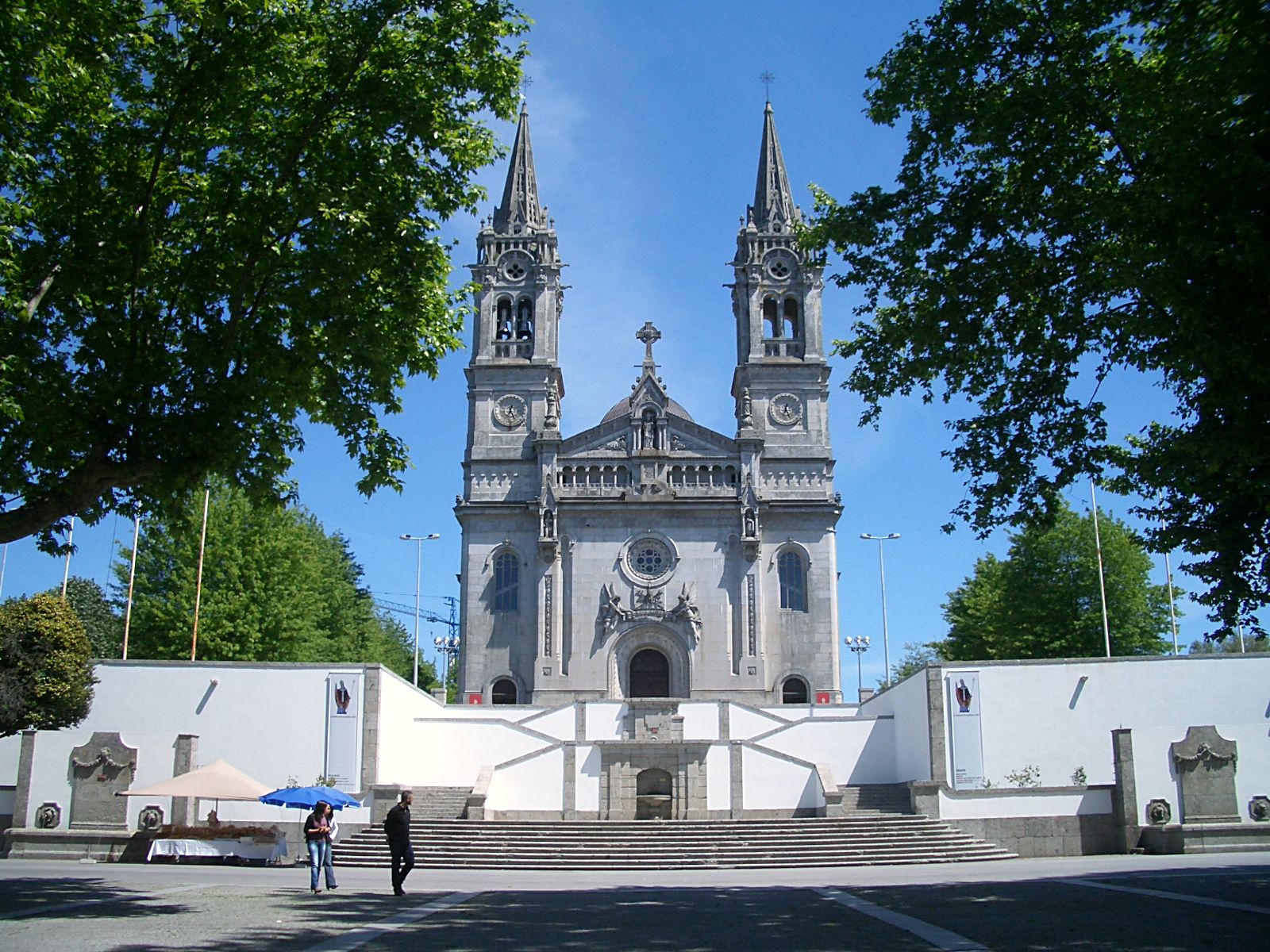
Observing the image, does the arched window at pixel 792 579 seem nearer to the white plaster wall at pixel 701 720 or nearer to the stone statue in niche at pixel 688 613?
the stone statue in niche at pixel 688 613

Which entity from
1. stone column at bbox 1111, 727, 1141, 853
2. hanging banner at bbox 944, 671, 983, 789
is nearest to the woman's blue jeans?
hanging banner at bbox 944, 671, 983, 789

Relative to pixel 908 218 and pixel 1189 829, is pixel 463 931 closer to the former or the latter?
pixel 908 218

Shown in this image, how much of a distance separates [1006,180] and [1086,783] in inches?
675

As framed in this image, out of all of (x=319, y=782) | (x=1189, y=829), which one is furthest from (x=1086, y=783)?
(x=319, y=782)

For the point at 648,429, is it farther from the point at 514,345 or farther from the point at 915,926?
the point at 915,926

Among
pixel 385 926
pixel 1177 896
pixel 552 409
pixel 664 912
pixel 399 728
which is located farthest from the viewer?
pixel 552 409

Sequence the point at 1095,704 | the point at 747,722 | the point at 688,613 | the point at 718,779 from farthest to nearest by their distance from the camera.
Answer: the point at 688,613 → the point at 747,722 → the point at 718,779 → the point at 1095,704

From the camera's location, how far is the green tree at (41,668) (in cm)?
2423

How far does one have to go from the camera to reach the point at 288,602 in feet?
145

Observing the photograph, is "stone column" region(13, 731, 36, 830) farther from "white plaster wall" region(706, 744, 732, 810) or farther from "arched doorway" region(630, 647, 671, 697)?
"arched doorway" region(630, 647, 671, 697)

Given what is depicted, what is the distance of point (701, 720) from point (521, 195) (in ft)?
94.1

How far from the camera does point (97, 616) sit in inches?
2367

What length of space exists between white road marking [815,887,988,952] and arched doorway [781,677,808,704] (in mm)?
29864

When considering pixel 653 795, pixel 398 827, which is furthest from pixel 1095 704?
pixel 398 827
